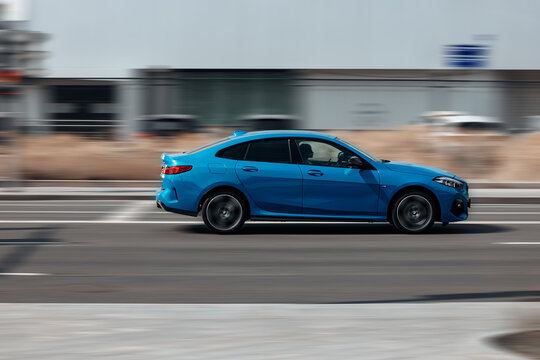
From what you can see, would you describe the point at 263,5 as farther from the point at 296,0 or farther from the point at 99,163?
the point at 99,163

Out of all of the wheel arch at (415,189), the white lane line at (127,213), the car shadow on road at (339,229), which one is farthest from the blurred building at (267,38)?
the wheel arch at (415,189)

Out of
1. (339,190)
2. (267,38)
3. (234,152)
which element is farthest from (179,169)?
(267,38)

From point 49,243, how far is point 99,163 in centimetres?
1049

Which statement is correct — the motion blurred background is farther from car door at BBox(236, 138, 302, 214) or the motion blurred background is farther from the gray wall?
car door at BBox(236, 138, 302, 214)

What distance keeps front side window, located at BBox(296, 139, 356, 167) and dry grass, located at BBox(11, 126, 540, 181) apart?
1011 cm

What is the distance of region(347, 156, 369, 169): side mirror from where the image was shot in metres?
11.0

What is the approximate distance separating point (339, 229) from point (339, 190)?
3.46ft

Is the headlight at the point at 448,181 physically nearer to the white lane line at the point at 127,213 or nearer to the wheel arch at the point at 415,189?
the wheel arch at the point at 415,189

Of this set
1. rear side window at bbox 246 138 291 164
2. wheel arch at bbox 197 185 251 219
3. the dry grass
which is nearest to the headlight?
rear side window at bbox 246 138 291 164

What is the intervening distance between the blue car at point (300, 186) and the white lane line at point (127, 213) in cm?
252

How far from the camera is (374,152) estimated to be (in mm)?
22438

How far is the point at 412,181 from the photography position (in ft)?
35.8

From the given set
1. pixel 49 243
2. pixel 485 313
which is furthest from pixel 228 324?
pixel 49 243

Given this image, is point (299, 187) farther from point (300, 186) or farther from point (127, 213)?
point (127, 213)
